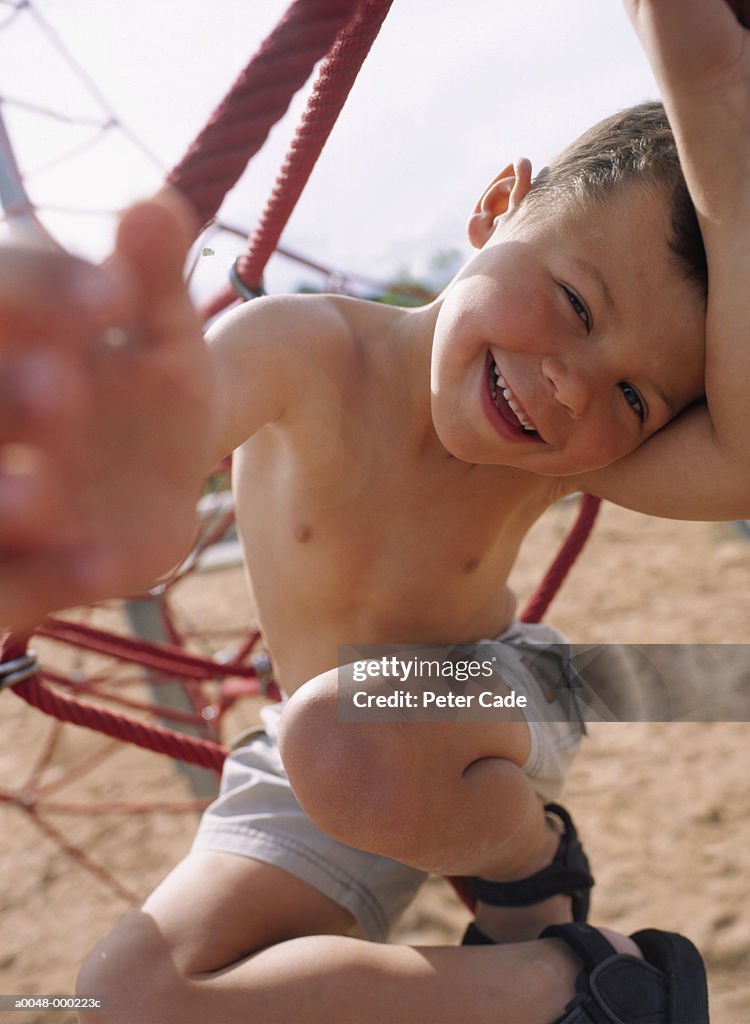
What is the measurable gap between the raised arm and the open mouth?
0.12 m

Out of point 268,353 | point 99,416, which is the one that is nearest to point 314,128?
point 268,353

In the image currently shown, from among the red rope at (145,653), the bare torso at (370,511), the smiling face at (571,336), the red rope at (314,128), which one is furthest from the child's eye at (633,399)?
the red rope at (145,653)

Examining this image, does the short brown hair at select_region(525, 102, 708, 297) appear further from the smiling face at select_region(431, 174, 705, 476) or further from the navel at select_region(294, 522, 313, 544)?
the navel at select_region(294, 522, 313, 544)

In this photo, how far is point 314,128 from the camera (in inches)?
23.4

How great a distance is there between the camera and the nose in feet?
1.84

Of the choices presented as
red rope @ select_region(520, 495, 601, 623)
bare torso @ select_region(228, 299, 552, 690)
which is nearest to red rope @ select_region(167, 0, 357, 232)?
bare torso @ select_region(228, 299, 552, 690)

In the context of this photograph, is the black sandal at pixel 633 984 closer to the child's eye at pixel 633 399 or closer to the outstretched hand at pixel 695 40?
the child's eye at pixel 633 399

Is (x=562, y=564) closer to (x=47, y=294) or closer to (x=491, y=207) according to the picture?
(x=491, y=207)

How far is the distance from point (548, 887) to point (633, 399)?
0.39 metres

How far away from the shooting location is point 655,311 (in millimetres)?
566

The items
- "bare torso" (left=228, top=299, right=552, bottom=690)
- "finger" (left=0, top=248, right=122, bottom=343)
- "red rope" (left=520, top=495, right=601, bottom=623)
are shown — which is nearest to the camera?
"finger" (left=0, top=248, right=122, bottom=343)

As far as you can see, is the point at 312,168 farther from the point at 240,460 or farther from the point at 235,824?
the point at 235,824

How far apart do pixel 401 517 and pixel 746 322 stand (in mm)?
290

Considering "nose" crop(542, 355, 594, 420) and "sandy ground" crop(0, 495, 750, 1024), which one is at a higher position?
"nose" crop(542, 355, 594, 420)
